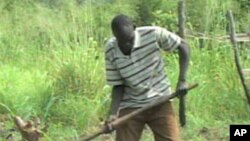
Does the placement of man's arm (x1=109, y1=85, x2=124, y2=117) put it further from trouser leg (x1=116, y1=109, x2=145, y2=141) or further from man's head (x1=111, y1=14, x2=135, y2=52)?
man's head (x1=111, y1=14, x2=135, y2=52)

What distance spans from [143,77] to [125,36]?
1.18 feet

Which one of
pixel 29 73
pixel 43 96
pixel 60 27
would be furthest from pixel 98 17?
pixel 43 96

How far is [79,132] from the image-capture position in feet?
21.0

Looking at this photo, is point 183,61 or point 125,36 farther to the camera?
point 183,61

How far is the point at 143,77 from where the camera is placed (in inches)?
173

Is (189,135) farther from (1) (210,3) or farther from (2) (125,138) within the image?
(1) (210,3)

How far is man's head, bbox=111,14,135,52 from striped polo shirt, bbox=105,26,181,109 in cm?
9

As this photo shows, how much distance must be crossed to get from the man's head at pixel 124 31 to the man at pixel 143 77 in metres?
0.02

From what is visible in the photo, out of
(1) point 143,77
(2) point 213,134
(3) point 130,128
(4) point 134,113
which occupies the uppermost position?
(1) point 143,77

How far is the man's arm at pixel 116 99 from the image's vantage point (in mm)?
4447

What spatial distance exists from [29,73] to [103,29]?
6.12ft

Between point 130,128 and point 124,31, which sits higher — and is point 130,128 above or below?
below

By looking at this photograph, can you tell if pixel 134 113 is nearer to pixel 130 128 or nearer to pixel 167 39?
pixel 130 128

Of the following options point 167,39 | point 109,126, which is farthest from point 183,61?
point 109,126
